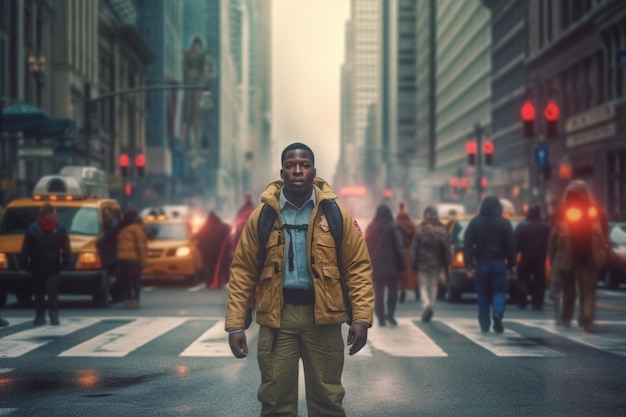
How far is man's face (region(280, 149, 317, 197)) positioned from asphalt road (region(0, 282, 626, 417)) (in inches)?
106

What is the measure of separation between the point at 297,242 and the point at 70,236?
1400 centimetres

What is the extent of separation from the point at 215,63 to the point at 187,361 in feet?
466

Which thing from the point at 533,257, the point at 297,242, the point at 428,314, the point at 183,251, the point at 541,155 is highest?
the point at 541,155

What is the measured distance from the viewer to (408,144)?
178 m

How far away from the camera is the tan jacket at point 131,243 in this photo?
63.5 feet

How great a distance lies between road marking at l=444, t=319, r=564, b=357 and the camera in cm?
1240

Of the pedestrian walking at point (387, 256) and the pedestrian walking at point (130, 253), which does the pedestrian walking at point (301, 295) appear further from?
the pedestrian walking at point (130, 253)

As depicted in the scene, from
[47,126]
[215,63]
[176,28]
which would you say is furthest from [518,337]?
[215,63]

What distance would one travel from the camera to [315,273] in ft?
20.2

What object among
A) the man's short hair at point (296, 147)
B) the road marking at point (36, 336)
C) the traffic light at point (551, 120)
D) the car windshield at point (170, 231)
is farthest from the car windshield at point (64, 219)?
the man's short hair at point (296, 147)

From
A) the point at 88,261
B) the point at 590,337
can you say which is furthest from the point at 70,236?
the point at 590,337

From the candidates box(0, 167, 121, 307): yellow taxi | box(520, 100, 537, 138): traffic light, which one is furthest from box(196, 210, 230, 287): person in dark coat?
box(520, 100, 537, 138): traffic light

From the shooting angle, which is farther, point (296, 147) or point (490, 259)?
point (490, 259)

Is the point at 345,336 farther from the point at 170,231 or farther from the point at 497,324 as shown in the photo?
the point at 170,231
